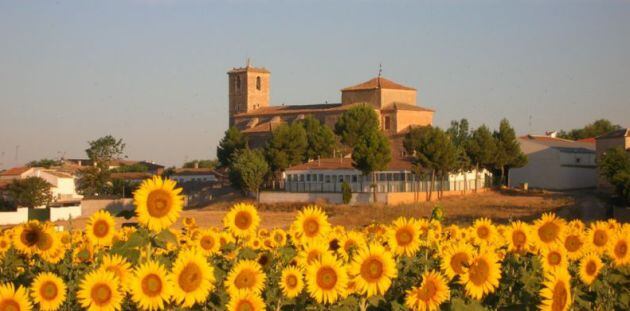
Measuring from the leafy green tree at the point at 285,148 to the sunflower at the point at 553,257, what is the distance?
70.9m

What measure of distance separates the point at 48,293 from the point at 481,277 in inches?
107

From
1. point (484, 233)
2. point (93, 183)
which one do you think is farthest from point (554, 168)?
point (484, 233)

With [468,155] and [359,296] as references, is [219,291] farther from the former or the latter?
[468,155]

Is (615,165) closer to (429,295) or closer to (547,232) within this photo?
(547,232)

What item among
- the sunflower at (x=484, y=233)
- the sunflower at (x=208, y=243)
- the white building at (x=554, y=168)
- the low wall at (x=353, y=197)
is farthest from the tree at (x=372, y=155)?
the sunflower at (x=208, y=243)

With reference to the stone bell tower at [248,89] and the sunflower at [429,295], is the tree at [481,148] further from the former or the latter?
the sunflower at [429,295]

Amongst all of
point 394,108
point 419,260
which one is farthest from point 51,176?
point 419,260

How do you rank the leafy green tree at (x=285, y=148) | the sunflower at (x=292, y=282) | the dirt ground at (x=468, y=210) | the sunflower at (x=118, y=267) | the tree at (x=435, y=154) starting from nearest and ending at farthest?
1. the sunflower at (x=118, y=267)
2. the sunflower at (x=292, y=282)
3. the dirt ground at (x=468, y=210)
4. the tree at (x=435, y=154)
5. the leafy green tree at (x=285, y=148)

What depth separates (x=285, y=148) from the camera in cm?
7988

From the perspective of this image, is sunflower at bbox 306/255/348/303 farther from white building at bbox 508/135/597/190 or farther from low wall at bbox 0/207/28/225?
white building at bbox 508/135/597/190

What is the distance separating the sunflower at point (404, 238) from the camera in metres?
7.39

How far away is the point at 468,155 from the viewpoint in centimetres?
7244

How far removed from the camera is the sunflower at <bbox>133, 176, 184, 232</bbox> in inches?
222

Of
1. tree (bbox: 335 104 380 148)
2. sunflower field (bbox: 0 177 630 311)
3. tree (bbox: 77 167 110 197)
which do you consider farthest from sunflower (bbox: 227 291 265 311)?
tree (bbox: 77 167 110 197)
